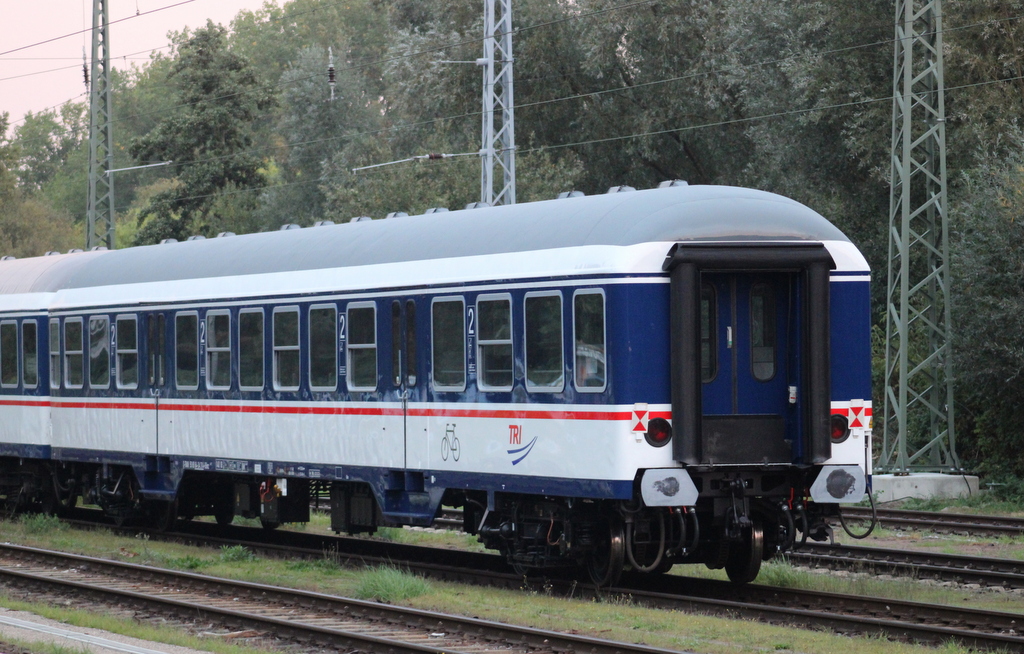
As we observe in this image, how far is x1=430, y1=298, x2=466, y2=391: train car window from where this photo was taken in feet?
48.6

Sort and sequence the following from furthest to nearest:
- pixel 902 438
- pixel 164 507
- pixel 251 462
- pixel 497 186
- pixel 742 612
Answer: pixel 497 186 < pixel 902 438 < pixel 164 507 < pixel 251 462 < pixel 742 612

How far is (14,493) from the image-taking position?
23859 millimetres

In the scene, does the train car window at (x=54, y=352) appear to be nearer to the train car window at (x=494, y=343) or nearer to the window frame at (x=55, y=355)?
the window frame at (x=55, y=355)

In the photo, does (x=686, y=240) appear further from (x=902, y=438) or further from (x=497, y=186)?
(x=497, y=186)

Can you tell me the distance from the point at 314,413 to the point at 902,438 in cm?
1062

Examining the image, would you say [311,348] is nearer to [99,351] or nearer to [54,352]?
[99,351]

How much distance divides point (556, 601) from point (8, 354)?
1225 centimetres

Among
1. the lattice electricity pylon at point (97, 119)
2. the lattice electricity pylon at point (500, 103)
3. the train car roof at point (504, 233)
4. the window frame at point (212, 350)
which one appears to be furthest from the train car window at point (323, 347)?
the lattice electricity pylon at point (97, 119)

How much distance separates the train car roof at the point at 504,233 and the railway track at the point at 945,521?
7.05 m

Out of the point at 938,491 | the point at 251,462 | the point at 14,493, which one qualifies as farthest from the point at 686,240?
the point at 14,493

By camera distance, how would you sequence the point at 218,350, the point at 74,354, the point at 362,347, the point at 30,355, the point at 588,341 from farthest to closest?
the point at 30,355 < the point at 74,354 < the point at 218,350 < the point at 362,347 < the point at 588,341

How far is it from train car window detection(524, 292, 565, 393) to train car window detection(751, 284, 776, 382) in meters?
1.69

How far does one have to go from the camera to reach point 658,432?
13.0 meters

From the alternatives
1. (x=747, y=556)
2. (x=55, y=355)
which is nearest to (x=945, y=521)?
(x=747, y=556)
